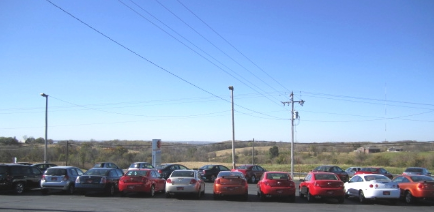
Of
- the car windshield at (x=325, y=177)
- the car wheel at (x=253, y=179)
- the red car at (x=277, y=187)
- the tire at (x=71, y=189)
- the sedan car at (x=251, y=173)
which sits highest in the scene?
the car windshield at (x=325, y=177)

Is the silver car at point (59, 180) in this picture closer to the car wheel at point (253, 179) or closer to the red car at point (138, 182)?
the red car at point (138, 182)

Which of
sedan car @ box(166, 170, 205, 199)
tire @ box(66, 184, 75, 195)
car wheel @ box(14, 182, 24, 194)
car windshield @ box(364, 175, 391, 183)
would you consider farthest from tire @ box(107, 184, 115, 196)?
car windshield @ box(364, 175, 391, 183)

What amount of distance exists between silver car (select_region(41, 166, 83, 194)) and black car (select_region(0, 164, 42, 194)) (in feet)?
3.76

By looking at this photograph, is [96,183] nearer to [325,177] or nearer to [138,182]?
[138,182]

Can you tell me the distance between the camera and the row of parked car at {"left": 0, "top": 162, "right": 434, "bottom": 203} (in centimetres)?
1755

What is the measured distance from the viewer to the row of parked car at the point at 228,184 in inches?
691

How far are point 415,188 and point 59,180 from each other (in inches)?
696

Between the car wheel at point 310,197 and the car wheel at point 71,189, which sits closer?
the car wheel at point 310,197

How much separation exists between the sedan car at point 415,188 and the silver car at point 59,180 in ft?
55.6

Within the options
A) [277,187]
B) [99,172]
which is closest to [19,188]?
[99,172]

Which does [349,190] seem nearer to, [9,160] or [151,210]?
[151,210]

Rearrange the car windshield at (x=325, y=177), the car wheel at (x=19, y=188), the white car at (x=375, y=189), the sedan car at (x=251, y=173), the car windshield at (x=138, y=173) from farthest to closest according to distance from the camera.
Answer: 1. the sedan car at (x=251, y=173)
2. the car wheel at (x=19, y=188)
3. the car windshield at (x=138, y=173)
4. the car windshield at (x=325, y=177)
5. the white car at (x=375, y=189)

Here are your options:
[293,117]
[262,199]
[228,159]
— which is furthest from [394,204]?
[228,159]

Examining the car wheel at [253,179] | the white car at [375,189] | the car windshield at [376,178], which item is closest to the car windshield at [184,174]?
the white car at [375,189]
